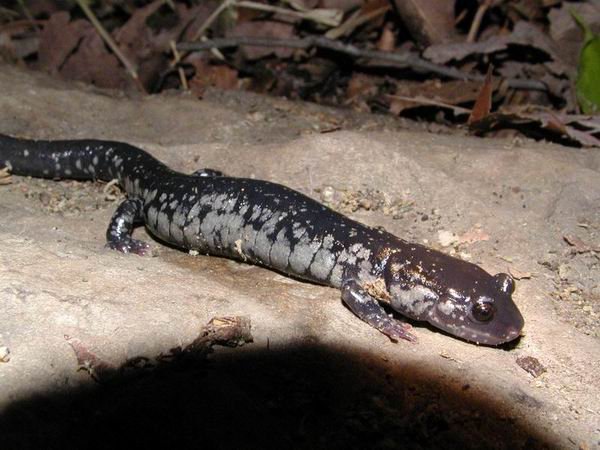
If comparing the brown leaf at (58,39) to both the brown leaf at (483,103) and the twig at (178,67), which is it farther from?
the brown leaf at (483,103)

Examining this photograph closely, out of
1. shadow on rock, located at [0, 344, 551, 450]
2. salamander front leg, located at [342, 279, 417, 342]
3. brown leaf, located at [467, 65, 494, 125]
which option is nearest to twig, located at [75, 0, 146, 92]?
brown leaf, located at [467, 65, 494, 125]

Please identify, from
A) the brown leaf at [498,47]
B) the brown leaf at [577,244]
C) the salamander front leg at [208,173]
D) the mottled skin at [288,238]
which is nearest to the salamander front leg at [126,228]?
the mottled skin at [288,238]

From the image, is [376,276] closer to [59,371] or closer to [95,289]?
[95,289]

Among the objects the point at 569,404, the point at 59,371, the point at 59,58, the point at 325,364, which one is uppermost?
the point at 59,58

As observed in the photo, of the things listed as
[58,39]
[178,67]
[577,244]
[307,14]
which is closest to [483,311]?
[577,244]

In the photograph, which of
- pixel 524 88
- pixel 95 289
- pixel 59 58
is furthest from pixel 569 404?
pixel 59 58

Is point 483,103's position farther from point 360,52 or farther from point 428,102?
point 360,52

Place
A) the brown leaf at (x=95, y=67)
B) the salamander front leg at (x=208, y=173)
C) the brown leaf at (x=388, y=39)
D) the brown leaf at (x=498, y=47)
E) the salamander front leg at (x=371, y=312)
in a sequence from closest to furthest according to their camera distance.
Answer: the salamander front leg at (x=371, y=312), the salamander front leg at (x=208, y=173), the brown leaf at (x=498, y=47), the brown leaf at (x=95, y=67), the brown leaf at (x=388, y=39)
